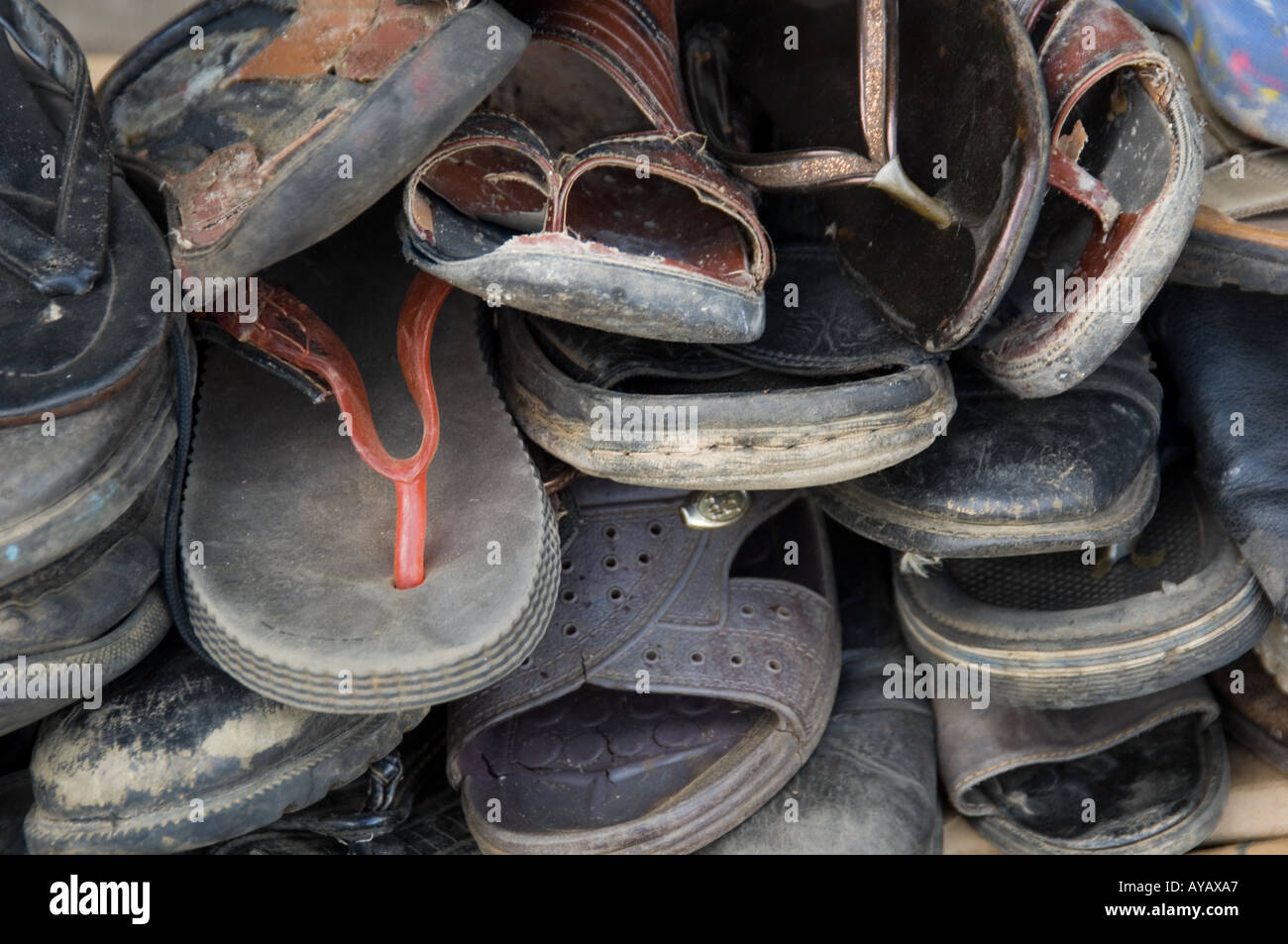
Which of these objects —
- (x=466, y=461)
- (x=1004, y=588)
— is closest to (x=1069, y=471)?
(x=1004, y=588)

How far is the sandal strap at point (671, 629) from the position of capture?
886 mm

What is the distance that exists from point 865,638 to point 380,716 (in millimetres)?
448

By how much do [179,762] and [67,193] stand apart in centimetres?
36

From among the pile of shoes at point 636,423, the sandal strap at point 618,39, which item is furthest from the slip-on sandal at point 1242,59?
the sandal strap at point 618,39

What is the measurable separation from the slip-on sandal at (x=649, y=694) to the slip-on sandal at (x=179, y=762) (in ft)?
0.45

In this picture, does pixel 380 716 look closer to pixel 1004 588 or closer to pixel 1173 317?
pixel 1004 588

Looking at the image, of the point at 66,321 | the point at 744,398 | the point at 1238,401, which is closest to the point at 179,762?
the point at 66,321

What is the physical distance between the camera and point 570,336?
0.82m

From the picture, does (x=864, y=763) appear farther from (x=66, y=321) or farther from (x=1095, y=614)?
(x=66, y=321)

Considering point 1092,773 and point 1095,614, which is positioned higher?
point 1095,614

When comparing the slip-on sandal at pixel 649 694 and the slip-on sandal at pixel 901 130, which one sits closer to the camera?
the slip-on sandal at pixel 901 130

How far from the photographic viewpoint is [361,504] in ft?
2.65

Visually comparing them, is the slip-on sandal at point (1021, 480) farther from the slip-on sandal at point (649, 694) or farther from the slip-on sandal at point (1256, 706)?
the slip-on sandal at point (1256, 706)

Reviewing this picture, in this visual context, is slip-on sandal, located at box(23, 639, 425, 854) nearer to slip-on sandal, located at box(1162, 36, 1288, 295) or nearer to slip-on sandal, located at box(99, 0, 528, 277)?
slip-on sandal, located at box(99, 0, 528, 277)
